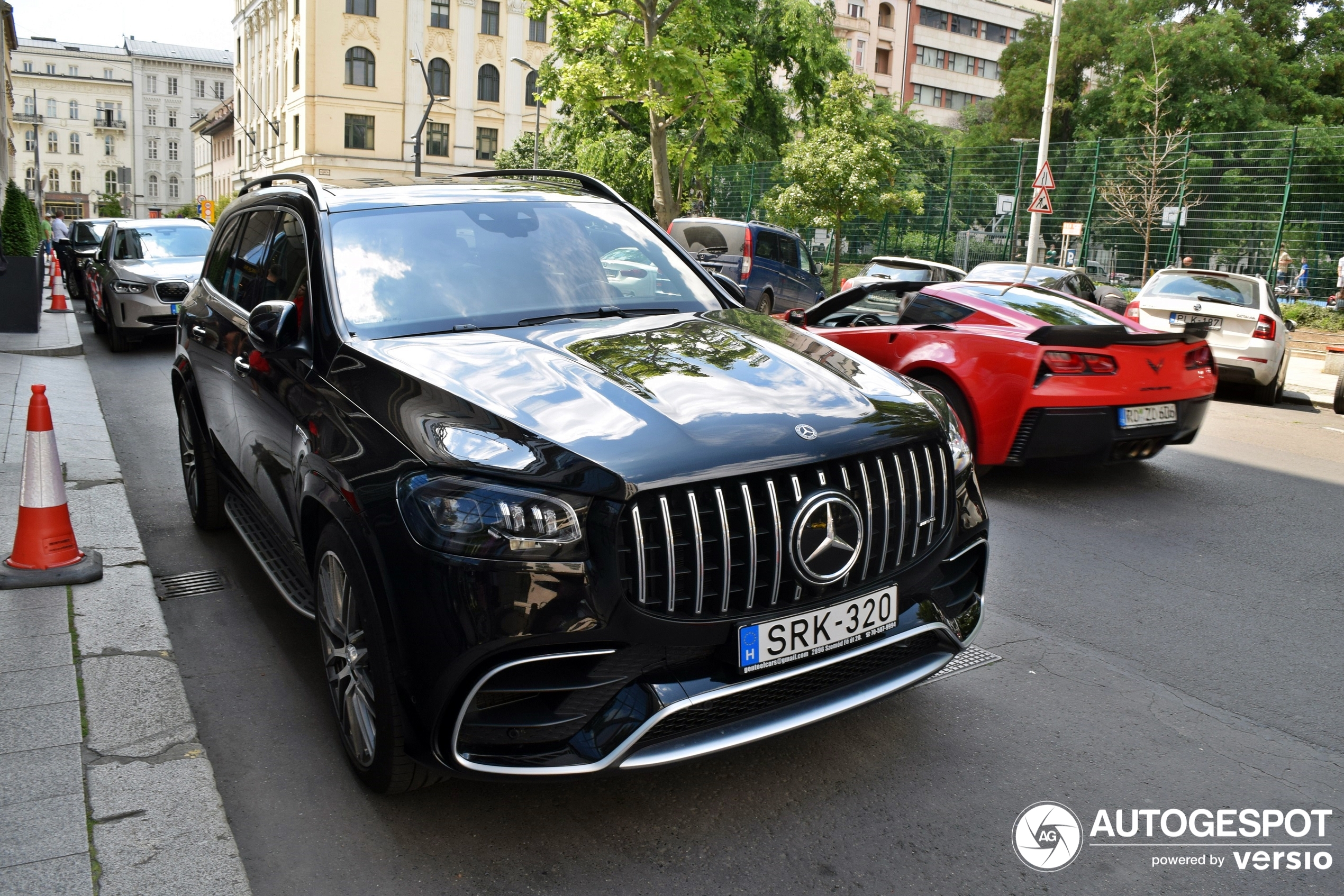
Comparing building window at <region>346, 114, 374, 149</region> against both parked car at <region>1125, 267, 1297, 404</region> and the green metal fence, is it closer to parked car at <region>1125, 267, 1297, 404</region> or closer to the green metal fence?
the green metal fence

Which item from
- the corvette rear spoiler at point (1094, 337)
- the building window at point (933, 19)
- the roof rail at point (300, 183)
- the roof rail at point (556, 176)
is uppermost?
the building window at point (933, 19)

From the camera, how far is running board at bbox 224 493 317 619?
12.1ft

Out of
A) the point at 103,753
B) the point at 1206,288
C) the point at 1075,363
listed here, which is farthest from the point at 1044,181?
the point at 103,753

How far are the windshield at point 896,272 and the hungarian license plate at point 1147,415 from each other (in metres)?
13.0

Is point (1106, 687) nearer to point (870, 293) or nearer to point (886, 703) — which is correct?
point (886, 703)

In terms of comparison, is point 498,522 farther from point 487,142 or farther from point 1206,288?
point 487,142

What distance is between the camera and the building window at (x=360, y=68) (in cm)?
6262

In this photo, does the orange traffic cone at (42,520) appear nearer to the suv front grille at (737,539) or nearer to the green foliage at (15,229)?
the suv front grille at (737,539)

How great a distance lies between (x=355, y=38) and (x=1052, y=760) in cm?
6609

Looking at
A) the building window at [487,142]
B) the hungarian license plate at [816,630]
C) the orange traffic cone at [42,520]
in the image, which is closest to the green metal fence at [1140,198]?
the hungarian license plate at [816,630]

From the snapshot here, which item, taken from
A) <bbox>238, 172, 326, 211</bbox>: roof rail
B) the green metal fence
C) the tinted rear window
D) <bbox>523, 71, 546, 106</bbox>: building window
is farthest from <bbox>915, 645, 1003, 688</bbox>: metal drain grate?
<bbox>523, 71, 546, 106</bbox>: building window

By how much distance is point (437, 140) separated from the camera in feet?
214

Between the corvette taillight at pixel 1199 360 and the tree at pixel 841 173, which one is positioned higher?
the tree at pixel 841 173

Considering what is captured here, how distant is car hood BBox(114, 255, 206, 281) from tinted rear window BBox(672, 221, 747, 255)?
9.47 meters
